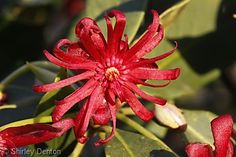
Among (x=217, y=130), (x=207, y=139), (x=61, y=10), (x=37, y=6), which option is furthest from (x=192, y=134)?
(x=61, y=10)

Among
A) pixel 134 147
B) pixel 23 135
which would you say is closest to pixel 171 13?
pixel 134 147

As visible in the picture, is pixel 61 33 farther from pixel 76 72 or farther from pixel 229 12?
pixel 76 72

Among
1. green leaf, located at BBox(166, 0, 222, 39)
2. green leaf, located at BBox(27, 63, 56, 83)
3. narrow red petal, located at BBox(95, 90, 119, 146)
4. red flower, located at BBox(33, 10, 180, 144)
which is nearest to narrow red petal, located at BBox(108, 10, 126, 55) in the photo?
red flower, located at BBox(33, 10, 180, 144)

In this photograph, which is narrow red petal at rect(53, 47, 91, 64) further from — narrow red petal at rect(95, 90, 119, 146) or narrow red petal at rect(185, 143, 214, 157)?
narrow red petal at rect(185, 143, 214, 157)

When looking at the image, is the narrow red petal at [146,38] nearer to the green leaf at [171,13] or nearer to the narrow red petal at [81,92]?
the narrow red petal at [81,92]

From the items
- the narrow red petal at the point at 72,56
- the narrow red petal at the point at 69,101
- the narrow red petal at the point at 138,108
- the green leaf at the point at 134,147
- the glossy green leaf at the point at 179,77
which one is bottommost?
the glossy green leaf at the point at 179,77

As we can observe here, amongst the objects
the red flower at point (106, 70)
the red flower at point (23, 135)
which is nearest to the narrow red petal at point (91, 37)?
the red flower at point (106, 70)
